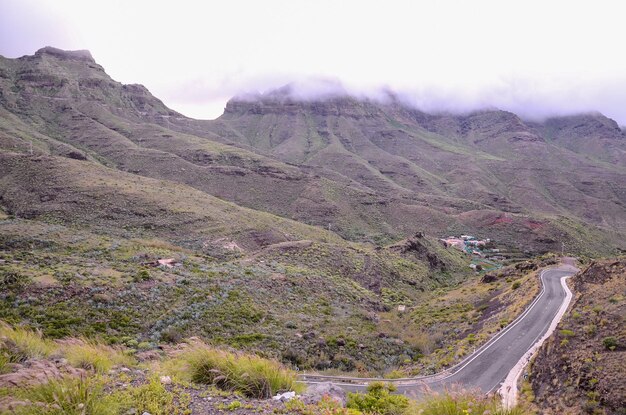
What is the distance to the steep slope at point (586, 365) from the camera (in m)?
9.04

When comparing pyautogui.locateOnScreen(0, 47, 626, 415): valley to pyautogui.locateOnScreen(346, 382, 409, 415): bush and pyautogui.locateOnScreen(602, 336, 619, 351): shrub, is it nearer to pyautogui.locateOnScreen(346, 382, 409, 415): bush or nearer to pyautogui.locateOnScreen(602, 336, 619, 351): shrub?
pyautogui.locateOnScreen(602, 336, 619, 351): shrub

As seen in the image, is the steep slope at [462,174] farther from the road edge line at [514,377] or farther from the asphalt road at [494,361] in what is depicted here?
the road edge line at [514,377]

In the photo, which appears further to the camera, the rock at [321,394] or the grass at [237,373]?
the grass at [237,373]

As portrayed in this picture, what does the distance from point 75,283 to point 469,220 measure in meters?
90.2

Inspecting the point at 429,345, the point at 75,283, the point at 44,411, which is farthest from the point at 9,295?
the point at 429,345


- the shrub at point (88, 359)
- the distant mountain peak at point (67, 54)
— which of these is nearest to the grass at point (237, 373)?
the shrub at point (88, 359)

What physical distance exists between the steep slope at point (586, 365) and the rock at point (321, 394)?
245 inches

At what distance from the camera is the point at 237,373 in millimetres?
6852

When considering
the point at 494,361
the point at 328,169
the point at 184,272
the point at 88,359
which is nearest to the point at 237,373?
the point at 88,359

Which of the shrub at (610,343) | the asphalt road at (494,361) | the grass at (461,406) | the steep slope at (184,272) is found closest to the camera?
the grass at (461,406)

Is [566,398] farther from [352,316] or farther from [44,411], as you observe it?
[352,316]

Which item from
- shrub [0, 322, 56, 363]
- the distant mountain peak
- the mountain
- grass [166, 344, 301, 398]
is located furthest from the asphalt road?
the distant mountain peak

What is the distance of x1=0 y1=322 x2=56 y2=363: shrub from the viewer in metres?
6.60

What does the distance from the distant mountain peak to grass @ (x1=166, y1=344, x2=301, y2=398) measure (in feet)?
604
